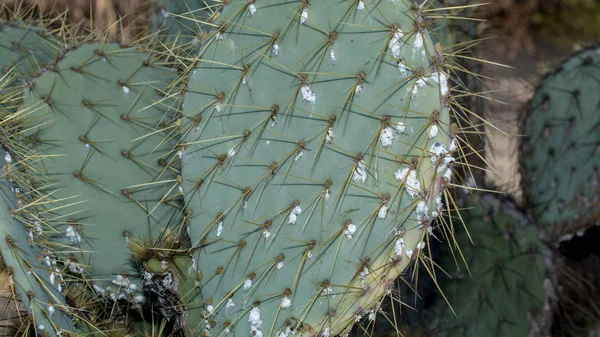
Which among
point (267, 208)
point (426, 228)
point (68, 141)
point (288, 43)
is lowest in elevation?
point (68, 141)

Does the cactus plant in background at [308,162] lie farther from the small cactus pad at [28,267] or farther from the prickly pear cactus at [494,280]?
the prickly pear cactus at [494,280]

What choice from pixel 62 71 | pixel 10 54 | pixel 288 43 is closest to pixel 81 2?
pixel 10 54

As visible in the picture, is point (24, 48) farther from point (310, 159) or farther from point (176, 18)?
point (310, 159)

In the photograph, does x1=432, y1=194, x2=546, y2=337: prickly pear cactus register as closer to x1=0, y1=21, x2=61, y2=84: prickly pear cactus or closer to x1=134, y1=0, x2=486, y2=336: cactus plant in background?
x1=134, y1=0, x2=486, y2=336: cactus plant in background

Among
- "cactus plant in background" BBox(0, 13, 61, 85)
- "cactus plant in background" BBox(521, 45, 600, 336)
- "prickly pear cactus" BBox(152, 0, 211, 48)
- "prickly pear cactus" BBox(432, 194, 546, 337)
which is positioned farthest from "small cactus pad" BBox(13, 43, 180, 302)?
"cactus plant in background" BBox(521, 45, 600, 336)

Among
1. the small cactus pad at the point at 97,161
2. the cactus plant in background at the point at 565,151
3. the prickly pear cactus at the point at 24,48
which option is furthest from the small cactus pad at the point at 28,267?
the cactus plant in background at the point at 565,151

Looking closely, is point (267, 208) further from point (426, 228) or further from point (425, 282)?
point (425, 282)
